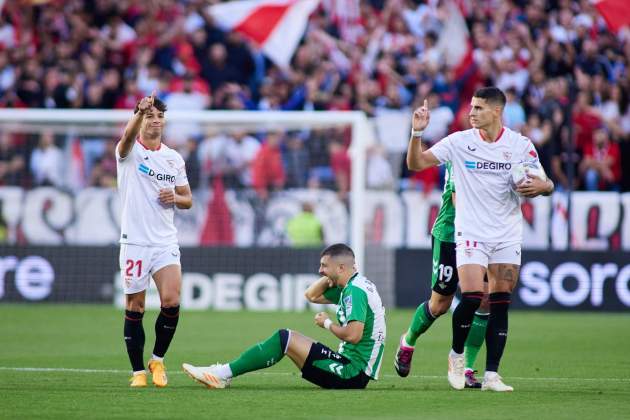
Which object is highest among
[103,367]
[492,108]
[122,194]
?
[492,108]

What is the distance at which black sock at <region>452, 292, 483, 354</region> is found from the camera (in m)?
10.1

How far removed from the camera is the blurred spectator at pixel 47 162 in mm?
21344

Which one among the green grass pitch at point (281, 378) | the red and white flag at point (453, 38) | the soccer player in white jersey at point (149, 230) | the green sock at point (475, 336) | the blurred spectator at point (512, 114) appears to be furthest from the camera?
the red and white flag at point (453, 38)

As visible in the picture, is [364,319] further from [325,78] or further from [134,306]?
[325,78]

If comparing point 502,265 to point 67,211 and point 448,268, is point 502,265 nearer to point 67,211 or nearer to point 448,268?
point 448,268

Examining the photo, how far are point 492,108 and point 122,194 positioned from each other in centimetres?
343

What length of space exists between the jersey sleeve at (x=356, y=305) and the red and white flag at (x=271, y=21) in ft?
42.1

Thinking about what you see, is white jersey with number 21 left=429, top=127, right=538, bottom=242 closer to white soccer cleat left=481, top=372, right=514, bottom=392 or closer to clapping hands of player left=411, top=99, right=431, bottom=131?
clapping hands of player left=411, top=99, right=431, bottom=131

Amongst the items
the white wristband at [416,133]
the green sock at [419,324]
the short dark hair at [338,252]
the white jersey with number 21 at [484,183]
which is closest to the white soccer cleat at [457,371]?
the green sock at [419,324]

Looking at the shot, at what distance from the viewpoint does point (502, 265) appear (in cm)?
1028

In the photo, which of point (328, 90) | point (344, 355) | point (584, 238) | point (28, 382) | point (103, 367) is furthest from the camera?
point (328, 90)

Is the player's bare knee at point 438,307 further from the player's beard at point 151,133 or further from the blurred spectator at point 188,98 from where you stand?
the blurred spectator at point 188,98

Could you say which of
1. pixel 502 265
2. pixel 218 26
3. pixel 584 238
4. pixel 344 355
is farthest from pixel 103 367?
pixel 218 26

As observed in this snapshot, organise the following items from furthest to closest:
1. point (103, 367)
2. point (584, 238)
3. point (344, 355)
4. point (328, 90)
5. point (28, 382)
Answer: point (328, 90) → point (584, 238) → point (103, 367) → point (28, 382) → point (344, 355)
